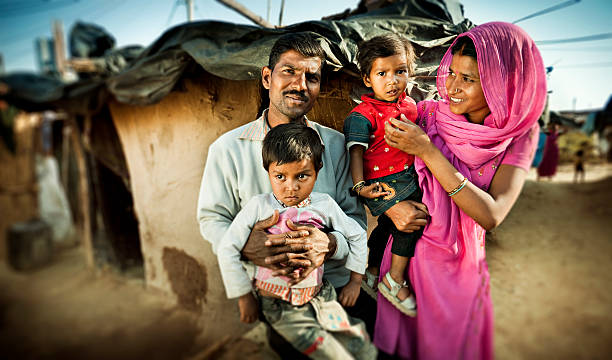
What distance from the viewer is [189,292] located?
134 inches

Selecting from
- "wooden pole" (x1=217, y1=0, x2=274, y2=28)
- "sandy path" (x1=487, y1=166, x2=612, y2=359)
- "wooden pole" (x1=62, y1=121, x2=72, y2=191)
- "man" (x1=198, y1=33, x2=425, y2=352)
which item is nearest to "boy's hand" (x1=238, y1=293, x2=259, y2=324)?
"man" (x1=198, y1=33, x2=425, y2=352)

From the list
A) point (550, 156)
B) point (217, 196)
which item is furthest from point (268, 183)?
point (550, 156)

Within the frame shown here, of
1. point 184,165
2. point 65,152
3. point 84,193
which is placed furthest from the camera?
point 65,152

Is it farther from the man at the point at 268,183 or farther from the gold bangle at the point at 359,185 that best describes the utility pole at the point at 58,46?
the gold bangle at the point at 359,185

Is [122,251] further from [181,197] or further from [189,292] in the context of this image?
[181,197]

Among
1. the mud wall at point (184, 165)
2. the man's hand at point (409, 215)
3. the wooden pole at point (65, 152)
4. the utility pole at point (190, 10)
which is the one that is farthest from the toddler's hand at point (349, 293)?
the wooden pole at point (65, 152)

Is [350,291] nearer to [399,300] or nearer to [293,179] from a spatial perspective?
[399,300]

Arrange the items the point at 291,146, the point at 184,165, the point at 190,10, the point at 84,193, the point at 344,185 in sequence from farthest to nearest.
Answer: the point at 84,193 < the point at 184,165 < the point at 190,10 < the point at 344,185 < the point at 291,146

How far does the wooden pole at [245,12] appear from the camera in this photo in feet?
6.75

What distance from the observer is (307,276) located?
1.37 m

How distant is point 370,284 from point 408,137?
90cm

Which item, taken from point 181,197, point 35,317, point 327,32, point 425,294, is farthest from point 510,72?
point 181,197

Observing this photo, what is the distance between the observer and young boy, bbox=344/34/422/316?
1.40 metres

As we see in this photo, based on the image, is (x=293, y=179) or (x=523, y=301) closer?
(x=293, y=179)
